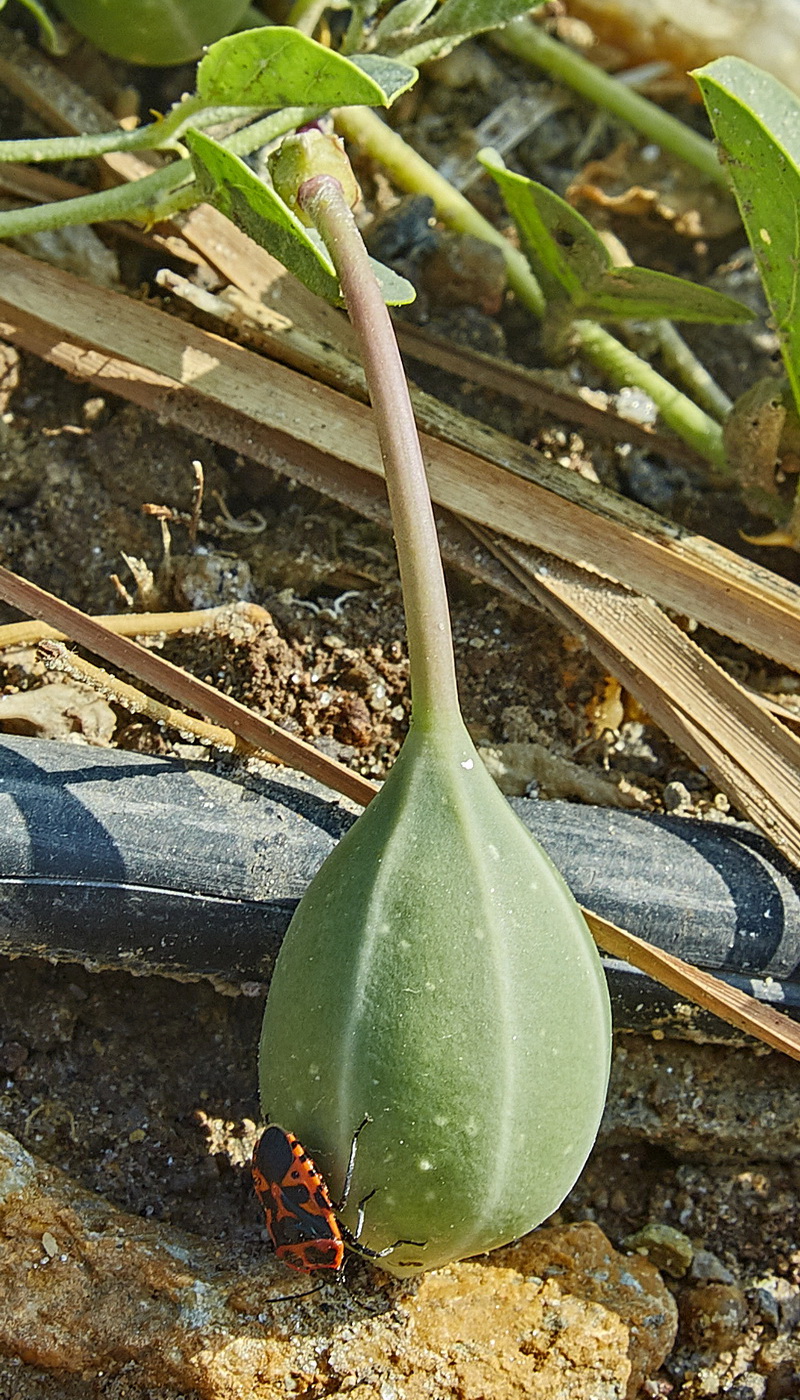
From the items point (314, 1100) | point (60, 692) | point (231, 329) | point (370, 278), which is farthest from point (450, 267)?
point (314, 1100)

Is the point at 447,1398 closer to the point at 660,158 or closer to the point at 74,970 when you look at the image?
the point at 74,970

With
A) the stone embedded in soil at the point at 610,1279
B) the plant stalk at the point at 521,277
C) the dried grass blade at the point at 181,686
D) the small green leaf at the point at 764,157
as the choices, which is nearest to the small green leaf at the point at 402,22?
the plant stalk at the point at 521,277

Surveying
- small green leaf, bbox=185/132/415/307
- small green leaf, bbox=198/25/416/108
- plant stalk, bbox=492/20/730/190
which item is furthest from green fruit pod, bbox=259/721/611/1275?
plant stalk, bbox=492/20/730/190

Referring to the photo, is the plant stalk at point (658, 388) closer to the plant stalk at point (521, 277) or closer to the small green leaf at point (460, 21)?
the plant stalk at point (521, 277)

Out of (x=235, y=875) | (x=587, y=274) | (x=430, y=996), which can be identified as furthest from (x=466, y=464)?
(x=430, y=996)

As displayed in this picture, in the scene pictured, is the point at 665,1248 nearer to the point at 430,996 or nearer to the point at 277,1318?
the point at 277,1318

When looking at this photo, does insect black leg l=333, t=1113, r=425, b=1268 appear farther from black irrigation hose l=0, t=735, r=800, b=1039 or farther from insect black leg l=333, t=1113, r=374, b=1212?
black irrigation hose l=0, t=735, r=800, b=1039
